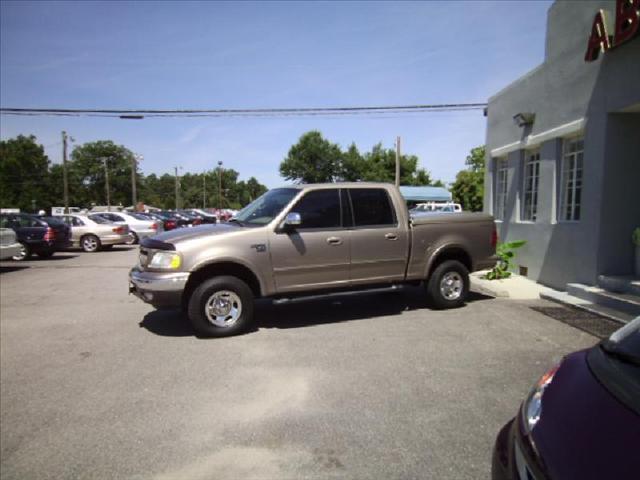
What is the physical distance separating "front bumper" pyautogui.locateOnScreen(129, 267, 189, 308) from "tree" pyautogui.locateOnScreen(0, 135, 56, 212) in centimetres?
8315

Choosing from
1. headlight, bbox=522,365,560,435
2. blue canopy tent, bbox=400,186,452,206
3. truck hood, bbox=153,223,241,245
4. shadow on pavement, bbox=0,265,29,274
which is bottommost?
shadow on pavement, bbox=0,265,29,274

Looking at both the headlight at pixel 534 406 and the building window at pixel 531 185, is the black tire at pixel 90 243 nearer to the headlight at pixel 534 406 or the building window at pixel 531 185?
the building window at pixel 531 185

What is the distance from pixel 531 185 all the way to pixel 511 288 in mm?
2926

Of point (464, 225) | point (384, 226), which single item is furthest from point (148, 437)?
point (464, 225)

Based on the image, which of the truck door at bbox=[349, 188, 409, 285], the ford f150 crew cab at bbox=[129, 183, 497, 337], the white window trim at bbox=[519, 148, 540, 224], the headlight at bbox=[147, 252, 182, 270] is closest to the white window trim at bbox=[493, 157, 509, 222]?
the white window trim at bbox=[519, 148, 540, 224]

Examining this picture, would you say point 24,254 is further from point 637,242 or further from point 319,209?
point 637,242

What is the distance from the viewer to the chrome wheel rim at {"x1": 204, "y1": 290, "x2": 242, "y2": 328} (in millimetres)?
5613

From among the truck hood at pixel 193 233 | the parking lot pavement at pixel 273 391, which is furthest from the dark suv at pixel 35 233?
the truck hood at pixel 193 233

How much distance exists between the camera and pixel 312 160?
70812mm

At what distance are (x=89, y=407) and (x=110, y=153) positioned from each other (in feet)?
390

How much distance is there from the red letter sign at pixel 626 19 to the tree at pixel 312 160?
6310cm

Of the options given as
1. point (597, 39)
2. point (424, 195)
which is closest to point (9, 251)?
point (597, 39)

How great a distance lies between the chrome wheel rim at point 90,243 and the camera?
1803 centimetres

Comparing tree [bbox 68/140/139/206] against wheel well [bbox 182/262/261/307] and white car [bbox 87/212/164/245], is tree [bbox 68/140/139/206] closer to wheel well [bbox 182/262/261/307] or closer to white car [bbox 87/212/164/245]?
white car [bbox 87/212/164/245]
